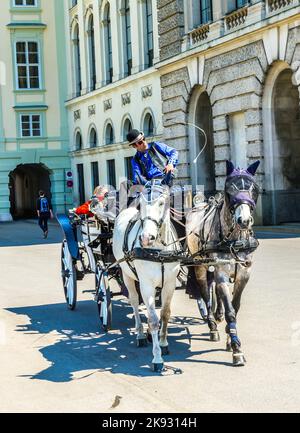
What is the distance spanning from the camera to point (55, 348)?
9.47 m

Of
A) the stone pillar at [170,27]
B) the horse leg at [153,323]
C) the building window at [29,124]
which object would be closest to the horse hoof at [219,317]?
the horse leg at [153,323]

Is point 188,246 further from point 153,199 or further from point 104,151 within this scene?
point 104,151

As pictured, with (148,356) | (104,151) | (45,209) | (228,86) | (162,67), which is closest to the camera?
(148,356)

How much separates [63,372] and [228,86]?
20.3 metres

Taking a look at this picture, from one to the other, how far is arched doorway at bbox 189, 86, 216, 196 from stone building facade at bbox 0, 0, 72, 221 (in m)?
17.3

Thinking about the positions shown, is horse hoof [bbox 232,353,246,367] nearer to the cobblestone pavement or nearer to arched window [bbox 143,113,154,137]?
the cobblestone pavement

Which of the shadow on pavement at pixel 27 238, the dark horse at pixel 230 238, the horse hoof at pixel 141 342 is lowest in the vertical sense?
the shadow on pavement at pixel 27 238

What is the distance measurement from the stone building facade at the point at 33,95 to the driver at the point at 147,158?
123 ft

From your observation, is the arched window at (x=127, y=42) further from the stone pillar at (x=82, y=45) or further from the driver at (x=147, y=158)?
the driver at (x=147, y=158)

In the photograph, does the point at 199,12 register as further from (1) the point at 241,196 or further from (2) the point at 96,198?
(1) the point at 241,196

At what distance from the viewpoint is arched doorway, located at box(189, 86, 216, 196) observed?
3056 cm

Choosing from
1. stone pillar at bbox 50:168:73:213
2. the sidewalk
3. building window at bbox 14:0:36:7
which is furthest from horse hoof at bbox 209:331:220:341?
building window at bbox 14:0:36:7

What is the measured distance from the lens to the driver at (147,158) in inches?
363
